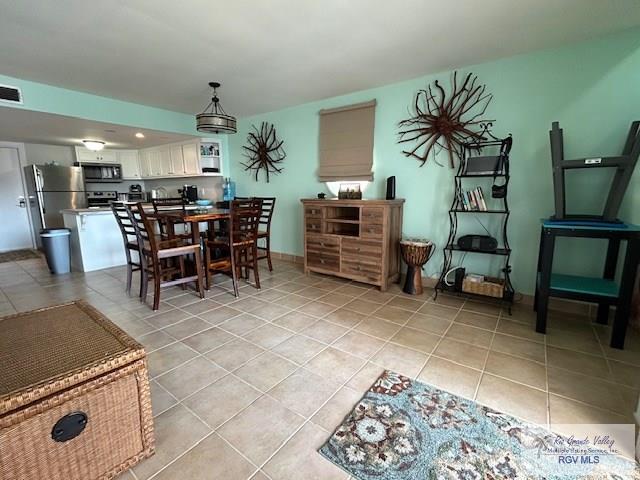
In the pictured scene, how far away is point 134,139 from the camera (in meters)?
5.29

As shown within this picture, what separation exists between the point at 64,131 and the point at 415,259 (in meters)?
5.61

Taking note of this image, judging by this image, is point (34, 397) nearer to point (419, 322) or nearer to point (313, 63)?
point (419, 322)

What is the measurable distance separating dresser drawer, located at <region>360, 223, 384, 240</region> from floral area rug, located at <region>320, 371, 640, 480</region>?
73.1 inches

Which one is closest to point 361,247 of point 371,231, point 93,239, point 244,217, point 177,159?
point 371,231

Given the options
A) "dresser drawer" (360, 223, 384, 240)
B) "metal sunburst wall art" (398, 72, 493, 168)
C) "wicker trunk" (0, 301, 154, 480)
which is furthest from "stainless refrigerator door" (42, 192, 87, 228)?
"metal sunburst wall art" (398, 72, 493, 168)

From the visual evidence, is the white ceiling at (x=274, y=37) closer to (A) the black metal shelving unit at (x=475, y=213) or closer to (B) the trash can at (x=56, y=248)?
(A) the black metal shelving unit at (x=475, y=213)

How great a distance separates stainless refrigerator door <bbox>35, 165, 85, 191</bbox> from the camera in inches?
209

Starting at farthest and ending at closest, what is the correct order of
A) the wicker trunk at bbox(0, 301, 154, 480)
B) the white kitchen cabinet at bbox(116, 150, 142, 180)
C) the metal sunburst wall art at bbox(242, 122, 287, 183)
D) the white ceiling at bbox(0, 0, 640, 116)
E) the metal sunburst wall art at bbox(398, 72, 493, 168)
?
the white kitchen cabinet at bbox(116, 150, 142, 180) < the metal sunburst wall art at bbox(242, 122, 287, 183) < the metal sunburst wall art at bbox(398, 72, 493, 168) < the white ceiling at bbox(0, 0, 640, 116) < the wicker trunk at bbox(0, 301, 154, 480)

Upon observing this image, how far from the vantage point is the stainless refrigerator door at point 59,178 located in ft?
17.5

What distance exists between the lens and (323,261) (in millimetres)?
3754

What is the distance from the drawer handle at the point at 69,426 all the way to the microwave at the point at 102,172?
680cm

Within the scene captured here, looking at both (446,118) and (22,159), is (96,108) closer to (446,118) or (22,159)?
(22,159)

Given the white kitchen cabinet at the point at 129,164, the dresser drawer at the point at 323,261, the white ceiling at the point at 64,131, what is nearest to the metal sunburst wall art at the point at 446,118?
the dresser drawer at the point at 323,261

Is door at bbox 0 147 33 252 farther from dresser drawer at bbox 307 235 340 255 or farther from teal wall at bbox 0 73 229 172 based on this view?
dresser drawer at bbox 307 235 340 255
